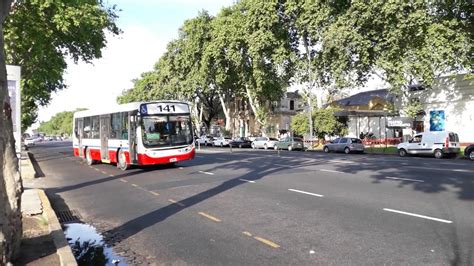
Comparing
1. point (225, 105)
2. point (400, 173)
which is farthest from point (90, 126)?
point (225, 105)

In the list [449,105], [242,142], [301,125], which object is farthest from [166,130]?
[242,142]

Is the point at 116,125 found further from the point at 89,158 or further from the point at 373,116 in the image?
the point at 373,116

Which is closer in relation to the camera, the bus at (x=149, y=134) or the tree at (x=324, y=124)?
the bus at (x=149, y=134)

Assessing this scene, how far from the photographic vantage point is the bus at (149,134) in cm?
1947

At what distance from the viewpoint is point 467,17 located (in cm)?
3822

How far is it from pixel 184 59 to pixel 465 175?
49245 mm

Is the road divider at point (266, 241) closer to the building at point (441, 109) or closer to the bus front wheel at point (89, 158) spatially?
the bus front wheel at point (89, 158)

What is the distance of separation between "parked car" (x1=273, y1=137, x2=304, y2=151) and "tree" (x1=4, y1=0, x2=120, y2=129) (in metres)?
20.6

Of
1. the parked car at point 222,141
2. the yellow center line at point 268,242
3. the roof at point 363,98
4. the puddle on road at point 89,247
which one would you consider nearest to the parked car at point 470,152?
the yellow center line at point 268,242

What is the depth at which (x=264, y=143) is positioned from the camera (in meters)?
52.0

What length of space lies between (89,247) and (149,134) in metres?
12.4

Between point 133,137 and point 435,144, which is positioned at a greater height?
point 133,137

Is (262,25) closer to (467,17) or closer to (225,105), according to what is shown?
(467,17)

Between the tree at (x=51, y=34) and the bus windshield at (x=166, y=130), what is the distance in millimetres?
6472
